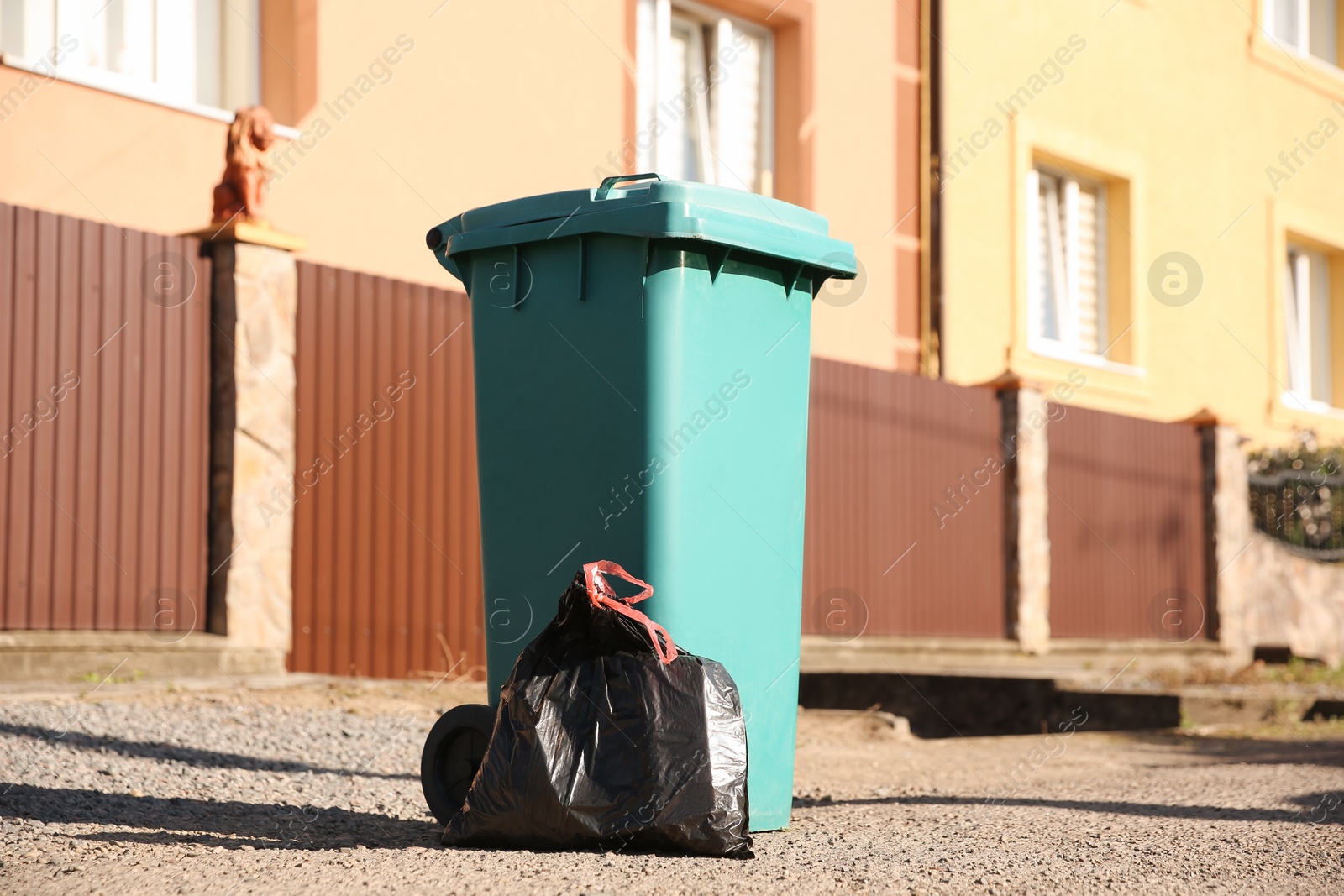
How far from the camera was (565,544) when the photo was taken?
3631mm

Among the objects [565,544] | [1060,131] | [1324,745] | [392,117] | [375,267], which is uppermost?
[1060,131]

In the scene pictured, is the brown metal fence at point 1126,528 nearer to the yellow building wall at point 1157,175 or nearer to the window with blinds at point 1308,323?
the yellow building wall at point 1157,175

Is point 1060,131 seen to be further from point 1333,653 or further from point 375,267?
point 375,267

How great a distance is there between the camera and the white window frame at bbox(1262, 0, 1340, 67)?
52.4 ft

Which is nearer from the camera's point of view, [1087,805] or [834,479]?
[1087,805]

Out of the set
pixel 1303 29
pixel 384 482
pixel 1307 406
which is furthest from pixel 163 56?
pixel 1303 29

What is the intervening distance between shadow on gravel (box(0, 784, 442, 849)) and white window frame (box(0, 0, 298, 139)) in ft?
15.2

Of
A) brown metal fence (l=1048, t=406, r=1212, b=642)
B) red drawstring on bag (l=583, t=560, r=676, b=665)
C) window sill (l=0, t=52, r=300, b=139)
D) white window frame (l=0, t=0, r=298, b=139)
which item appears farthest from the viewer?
brown metal fence (l=1048, t=406, r=1212, b=642)

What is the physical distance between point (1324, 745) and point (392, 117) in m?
6.36

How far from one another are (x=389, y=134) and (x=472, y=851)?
20.2 ft

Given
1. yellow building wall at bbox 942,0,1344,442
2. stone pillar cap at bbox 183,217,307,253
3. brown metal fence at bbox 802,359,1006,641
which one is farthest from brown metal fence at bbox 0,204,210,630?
yellow building wall at bbox 942,0,1344,442

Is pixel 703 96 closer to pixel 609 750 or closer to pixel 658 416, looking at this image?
pixel 658 416

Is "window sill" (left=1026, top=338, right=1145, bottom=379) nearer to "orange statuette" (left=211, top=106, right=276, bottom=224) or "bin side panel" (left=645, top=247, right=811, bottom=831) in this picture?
"orange statuette" (left=211, top=106, right=276, bottom=224)

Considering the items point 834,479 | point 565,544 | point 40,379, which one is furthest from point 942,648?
point 565,544
